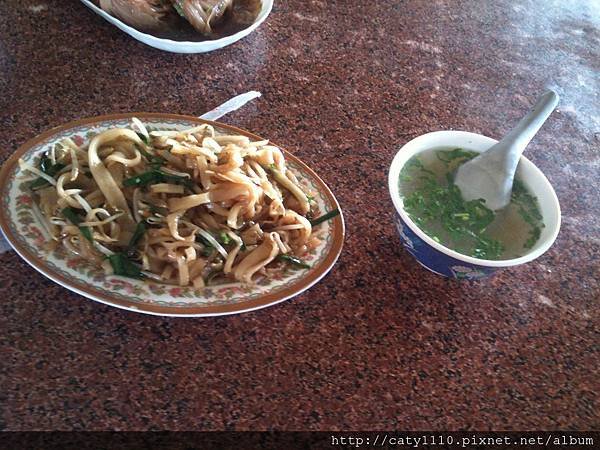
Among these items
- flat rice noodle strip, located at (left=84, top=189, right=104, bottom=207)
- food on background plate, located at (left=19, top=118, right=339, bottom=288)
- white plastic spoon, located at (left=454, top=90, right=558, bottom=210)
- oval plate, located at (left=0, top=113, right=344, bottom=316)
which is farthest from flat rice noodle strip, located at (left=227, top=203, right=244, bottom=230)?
white plastic spoon, located at (left=454, top=90, right=558, bottom=210)

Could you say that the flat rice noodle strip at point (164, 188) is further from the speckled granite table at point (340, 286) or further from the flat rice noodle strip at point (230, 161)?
the speckled granite table at point (340, 286)

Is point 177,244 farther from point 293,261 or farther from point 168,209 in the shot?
point 293,261

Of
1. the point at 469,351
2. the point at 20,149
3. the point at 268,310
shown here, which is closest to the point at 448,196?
the point at 469,351

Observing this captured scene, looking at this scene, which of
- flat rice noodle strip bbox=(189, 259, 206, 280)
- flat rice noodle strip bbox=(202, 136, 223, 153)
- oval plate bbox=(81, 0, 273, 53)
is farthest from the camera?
oval plate bbox=(81, 0, 273, 53)

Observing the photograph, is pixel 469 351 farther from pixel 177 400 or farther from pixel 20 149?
pixel 20 149

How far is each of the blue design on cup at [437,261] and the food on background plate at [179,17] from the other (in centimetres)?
76

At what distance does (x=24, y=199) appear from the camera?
3.13 ft

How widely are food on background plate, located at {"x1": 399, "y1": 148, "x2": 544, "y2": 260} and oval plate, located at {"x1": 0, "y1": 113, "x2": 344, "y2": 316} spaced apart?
167mm

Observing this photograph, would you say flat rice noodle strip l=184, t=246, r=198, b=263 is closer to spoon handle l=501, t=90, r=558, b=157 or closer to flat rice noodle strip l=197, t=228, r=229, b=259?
flat rice noodle strip l=197, t=228, r=229, b=259

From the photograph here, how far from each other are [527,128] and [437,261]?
35cm

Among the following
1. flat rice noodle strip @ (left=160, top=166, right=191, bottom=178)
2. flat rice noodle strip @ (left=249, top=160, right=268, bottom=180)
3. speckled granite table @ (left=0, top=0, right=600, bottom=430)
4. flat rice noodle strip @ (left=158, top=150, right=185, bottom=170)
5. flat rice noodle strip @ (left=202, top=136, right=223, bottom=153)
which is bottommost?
speckled granite table @ (left=0, top=0, right=600, bottom=430)

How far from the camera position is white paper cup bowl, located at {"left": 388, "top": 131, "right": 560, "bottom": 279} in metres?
0.99

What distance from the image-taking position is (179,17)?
145 cm

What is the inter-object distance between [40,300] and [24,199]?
0.18 metres
